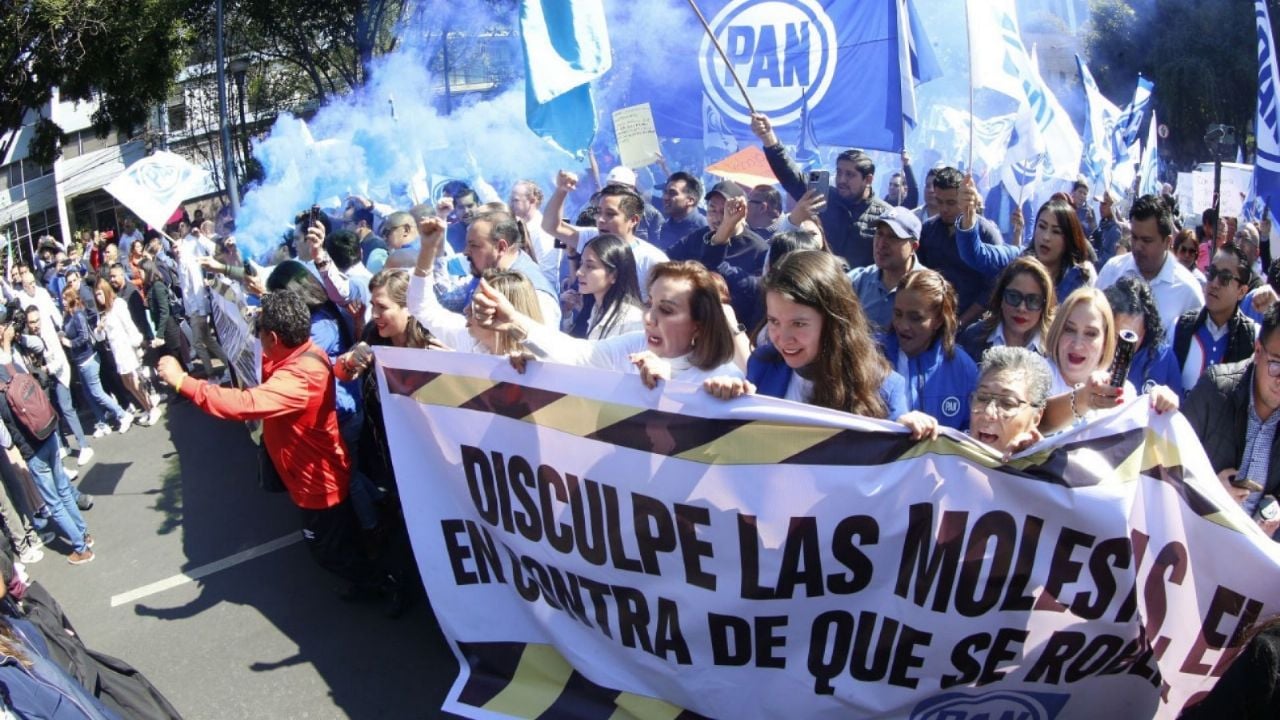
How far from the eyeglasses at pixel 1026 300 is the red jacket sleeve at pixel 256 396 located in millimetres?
3041

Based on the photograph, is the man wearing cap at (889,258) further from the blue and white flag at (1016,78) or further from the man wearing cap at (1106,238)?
the man wearing cap at (1106,238)

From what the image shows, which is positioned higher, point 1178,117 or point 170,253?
point 1178,117

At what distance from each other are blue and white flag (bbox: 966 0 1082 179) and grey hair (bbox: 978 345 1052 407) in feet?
15.5

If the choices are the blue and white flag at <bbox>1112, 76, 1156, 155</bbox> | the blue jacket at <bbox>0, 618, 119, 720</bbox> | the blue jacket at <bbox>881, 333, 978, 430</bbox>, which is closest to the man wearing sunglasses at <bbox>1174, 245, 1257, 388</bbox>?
the blue jacket at <bbox>881, 333, 978, 430</bbox>

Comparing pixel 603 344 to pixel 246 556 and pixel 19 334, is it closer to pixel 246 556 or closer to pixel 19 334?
pixel 246 556

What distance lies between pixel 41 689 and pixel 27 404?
154 inches

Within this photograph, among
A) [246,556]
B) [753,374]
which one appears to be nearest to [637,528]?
[753,374]

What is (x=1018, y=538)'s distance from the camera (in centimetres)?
245

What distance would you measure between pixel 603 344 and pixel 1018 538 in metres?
1.66

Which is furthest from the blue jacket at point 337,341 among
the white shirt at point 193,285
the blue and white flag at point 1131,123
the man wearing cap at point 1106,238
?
the blue and white flag at point 1131,123

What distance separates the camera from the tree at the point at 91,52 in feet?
56.6

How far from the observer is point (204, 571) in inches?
209

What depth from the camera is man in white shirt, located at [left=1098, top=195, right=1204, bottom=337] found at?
174 inches

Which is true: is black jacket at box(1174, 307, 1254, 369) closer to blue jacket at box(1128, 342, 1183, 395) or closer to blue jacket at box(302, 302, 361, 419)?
blue jacket at box(1128, 342, 1183, 395)
